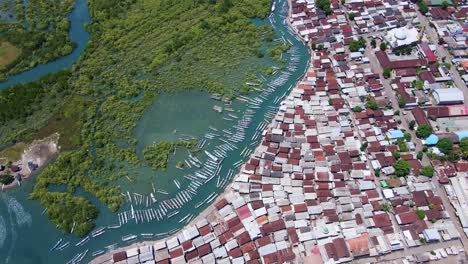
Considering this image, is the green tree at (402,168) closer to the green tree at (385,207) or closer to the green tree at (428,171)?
the green tree at (428,171)

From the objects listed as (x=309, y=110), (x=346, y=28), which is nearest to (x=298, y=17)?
(x=346, y=28)

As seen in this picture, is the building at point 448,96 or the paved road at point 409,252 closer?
the paved road at point 409,252

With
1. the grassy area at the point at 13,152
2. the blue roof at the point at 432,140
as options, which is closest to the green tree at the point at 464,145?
the blue roof at the point at 432,140

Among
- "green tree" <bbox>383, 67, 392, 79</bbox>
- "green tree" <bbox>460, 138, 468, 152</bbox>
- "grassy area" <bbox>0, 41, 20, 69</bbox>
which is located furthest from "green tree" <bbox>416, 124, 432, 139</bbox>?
"grassy area" <bbox>0, 41, 20, 69</bbox>

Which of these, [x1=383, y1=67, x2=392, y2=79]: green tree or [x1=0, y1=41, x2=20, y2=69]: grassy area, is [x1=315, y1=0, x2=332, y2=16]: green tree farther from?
[x1=0, y1=41, x2=20, y2=69]: grassy area

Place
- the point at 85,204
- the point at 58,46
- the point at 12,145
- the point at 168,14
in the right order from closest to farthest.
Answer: the point at 85,204 < the point at 12,145 < the point at 58,46 < the point at 168,14

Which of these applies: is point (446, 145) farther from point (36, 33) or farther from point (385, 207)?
point (36, 33)

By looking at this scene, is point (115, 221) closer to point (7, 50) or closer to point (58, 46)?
point (58, 46)
